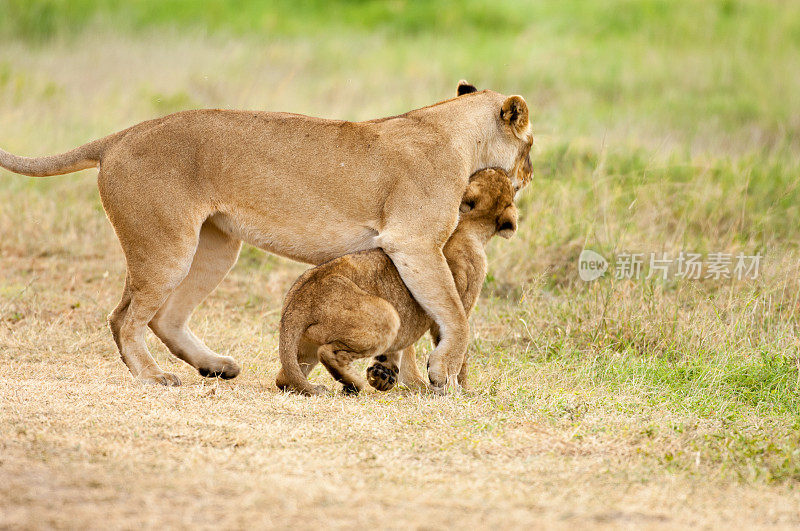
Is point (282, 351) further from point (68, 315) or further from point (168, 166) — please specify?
point (68, 315)

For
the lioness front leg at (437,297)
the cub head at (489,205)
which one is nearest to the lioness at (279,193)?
the lioness front leg at (437,297)

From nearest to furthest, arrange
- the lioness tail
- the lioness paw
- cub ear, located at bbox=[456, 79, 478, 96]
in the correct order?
the lioness paw → the lioness tail → cub ear, located at bbox=[456, 79, 478, 96]

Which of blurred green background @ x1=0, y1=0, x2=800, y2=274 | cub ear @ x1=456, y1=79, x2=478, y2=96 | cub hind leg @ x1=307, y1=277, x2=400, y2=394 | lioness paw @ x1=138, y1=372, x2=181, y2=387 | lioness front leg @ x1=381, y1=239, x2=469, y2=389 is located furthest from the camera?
blurred green background @ x1=0, y1=0, x2=800, y2=274

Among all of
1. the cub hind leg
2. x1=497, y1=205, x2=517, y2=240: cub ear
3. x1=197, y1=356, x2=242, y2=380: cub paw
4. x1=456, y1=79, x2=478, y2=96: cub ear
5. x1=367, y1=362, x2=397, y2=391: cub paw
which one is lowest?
x1=197, y1=356, x2=242, y2=380: cub paw

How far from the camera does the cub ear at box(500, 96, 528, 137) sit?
5.82 metres

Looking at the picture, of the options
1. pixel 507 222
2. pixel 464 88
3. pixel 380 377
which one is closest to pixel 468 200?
pixel 507 222

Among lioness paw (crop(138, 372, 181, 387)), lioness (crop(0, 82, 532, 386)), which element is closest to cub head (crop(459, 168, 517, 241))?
lioness (crop(0, 82, 532, 386))

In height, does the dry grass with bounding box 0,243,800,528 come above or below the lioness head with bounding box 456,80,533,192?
below

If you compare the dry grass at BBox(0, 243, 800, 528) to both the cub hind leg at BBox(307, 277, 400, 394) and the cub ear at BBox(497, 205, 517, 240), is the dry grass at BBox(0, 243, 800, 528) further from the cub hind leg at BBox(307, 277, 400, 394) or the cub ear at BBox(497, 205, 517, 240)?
the cub ear at BBox(497, 205, 517, 240)

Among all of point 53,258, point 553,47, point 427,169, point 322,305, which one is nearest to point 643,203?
point 427,169

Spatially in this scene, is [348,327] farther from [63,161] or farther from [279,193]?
[63,161]

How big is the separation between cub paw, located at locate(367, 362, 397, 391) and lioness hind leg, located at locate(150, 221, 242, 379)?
954 mm

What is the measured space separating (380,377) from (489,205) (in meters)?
1.18

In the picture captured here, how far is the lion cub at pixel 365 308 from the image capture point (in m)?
5.08
